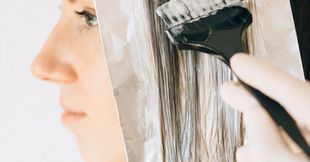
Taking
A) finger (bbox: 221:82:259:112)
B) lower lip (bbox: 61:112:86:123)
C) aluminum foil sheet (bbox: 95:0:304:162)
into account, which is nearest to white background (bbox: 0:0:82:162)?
lower lip (bbox: 61:112:86:123)

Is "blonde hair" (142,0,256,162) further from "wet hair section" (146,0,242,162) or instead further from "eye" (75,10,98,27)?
"eye" (75,10,98,27)

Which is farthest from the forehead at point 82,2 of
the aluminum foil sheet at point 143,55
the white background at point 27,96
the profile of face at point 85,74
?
the white background at point 27,96

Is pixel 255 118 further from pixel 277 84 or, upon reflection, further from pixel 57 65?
pixel 57 65

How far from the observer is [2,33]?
40.8 inches

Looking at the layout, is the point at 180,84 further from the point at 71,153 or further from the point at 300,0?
the point at 71,153

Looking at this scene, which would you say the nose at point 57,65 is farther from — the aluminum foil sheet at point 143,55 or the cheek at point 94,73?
the aluminum foil sheet at point 143,55

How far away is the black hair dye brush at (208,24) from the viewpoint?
0.64m

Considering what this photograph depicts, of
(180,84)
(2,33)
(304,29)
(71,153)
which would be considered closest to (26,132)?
(71,153)

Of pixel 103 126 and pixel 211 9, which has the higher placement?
pixel 211 9

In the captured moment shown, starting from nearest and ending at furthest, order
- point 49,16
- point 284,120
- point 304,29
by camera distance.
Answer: point 284,120, point 304,29, point 49,16

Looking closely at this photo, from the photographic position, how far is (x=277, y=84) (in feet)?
1.89

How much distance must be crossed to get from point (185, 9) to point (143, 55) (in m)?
0.08

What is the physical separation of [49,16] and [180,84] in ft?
1.40

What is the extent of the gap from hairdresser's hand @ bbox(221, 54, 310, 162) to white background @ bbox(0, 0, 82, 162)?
0.54m
